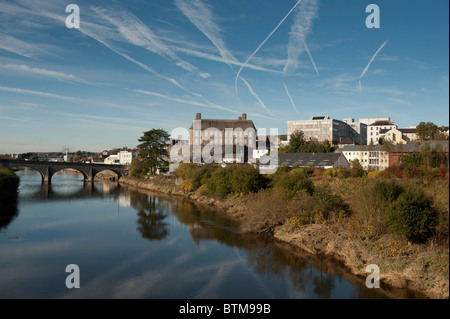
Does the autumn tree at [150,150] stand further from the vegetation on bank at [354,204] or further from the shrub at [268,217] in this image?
the shrub at [268,217]

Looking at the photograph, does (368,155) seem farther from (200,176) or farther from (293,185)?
(293,185)

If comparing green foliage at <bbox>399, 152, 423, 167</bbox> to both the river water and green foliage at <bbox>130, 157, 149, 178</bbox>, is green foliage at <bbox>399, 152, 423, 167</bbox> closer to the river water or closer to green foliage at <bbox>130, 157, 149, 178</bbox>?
the river water

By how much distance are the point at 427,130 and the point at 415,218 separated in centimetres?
3662

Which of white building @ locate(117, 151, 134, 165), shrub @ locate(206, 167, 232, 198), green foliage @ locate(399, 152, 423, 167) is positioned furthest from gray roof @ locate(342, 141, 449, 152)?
white building @ locate(117, 151, 134, 165)

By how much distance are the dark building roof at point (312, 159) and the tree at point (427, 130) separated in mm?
12448

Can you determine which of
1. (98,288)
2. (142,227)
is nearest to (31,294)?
(98,288)

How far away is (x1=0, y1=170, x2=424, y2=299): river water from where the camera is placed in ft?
40.3

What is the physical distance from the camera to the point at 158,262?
15422mm

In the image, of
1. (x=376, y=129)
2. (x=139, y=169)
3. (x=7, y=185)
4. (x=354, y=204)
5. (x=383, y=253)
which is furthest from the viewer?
(x=376, y=129)

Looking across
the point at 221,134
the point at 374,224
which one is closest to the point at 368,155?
the point at 374,224

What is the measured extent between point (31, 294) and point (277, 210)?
12880mm

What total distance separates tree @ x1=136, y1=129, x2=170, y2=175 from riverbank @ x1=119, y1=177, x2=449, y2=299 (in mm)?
37646

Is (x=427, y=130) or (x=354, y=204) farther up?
(x=427, y=130)

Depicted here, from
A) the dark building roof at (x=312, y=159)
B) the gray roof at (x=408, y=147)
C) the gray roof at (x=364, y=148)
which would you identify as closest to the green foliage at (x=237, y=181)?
the dark building roof at (x=312, y=159)
